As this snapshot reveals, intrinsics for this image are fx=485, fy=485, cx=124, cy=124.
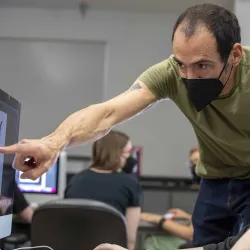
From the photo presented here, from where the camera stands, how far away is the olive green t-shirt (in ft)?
4.58

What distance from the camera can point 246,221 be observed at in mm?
1509

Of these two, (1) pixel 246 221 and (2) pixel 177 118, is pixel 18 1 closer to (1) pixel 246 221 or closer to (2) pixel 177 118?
(2) pixel 177 118

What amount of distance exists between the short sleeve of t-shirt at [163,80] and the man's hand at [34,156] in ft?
1.65

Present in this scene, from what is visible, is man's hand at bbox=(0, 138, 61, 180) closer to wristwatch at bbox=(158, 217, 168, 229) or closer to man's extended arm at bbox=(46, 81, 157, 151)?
man's extended arm at bbox=(46, 81, 157, 151)

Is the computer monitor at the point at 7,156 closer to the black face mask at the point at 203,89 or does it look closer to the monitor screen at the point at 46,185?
the black face mask at the point at 203,89

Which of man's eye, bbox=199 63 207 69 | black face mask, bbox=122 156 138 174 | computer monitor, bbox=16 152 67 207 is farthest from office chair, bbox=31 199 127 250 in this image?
computer monitor, bbox=16 152 67 207

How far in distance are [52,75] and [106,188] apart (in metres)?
2.94

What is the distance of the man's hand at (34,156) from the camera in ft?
3.24

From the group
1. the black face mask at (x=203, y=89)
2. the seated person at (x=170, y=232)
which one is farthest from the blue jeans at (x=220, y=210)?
the seated person at (x=170, y=232)

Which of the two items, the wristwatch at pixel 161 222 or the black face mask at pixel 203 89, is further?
the wristwatch at pixel 161 222

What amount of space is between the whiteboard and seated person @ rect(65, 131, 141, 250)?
2499 millimetres

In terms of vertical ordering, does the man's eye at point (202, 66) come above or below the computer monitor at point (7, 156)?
above

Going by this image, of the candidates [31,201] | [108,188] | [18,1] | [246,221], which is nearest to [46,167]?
[246,221]

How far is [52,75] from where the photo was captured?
5211mm
